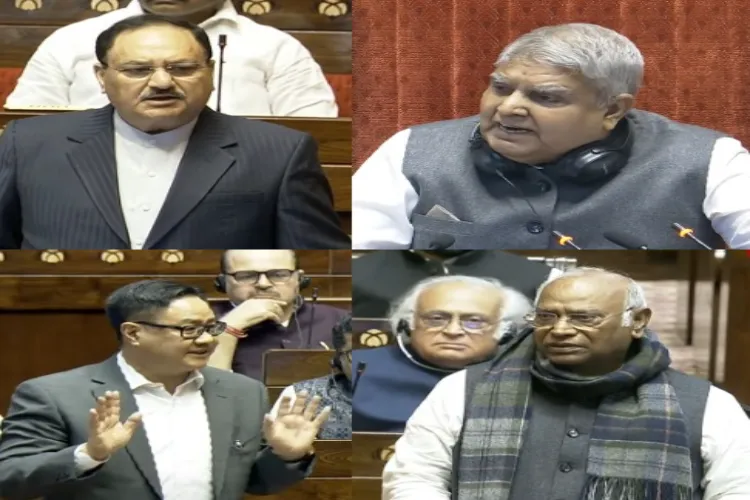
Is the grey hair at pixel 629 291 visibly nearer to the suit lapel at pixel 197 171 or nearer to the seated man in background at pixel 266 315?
the seated man in background at pixel 266 315

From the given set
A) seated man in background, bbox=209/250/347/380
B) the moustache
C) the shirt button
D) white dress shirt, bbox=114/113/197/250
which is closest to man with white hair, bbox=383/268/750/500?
the shirt button

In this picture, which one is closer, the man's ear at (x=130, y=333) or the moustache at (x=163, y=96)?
the moustache at (x=163, y=96)

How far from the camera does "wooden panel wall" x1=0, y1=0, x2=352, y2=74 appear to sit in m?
2.82

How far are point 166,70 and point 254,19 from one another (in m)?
0.25

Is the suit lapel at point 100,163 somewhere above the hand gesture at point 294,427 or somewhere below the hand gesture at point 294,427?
above

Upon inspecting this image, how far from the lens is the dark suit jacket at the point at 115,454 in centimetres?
282

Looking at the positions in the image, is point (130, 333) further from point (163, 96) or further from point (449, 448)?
point (449, 448)

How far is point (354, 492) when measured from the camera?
Answer: 9.59 feet

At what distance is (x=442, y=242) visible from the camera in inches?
113

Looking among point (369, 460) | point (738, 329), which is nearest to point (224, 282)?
point (369, 460)

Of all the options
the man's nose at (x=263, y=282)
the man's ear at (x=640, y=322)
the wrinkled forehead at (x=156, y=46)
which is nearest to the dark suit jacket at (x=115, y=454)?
the man's nose at (x=263, y=282)

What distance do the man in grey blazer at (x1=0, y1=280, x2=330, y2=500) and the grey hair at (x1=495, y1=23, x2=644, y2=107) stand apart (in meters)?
1.00

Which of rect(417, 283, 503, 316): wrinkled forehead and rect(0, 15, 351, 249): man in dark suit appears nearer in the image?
rect(0, 15, 351, 249): man in dark suit

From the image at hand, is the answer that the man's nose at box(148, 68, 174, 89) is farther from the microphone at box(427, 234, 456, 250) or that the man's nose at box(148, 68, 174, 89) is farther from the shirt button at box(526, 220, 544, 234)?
the shirt button at box(526, 220, 544, 234)
